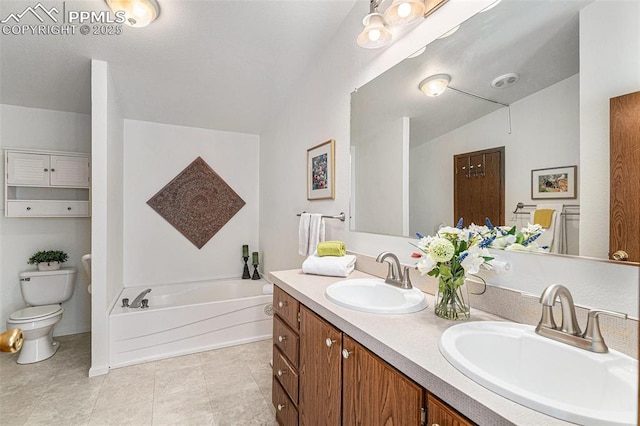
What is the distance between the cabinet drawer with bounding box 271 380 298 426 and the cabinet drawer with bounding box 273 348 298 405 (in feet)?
0.14

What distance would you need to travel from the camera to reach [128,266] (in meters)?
3.22

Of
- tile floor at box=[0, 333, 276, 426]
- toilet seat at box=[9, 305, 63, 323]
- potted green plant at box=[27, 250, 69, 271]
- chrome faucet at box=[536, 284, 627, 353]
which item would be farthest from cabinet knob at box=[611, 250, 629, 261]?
potted green plant at box=[27, 250, 69, 271]

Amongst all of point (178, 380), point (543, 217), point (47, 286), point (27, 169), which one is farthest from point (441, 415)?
point (27, 169)

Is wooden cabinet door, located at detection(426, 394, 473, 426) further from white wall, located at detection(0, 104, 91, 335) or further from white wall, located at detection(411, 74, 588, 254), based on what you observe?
white wall, located at detection(0, 104, 91, 335)

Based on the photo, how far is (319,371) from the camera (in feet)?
4.10

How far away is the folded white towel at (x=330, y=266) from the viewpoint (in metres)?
1.73

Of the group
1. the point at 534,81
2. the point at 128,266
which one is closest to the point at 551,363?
the point at 534,81

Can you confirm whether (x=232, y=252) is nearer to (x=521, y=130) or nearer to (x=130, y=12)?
(x=130, y=12)

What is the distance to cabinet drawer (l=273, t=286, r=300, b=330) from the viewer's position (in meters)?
1.49

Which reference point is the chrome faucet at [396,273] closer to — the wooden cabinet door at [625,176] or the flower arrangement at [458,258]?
the flower arrangement at [458,258]

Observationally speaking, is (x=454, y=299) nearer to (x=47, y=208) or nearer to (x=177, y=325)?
(x=177, y=325)

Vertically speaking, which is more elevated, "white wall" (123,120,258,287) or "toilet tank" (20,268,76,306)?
"white wall" (123,120,258,287)

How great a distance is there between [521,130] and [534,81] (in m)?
0.17

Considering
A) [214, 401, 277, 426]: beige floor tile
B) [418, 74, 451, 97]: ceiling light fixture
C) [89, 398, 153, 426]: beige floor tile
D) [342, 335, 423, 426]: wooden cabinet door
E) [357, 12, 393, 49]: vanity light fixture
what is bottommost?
[214, 401, 277, 426]: beige floor tile
